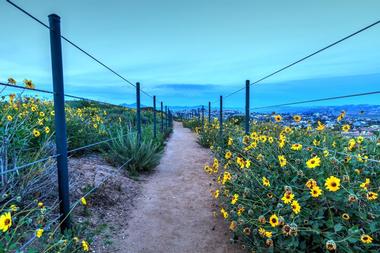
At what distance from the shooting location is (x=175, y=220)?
3.25 meters

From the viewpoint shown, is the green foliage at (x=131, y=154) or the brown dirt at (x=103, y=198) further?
the green foliage at (x=131, y=154)

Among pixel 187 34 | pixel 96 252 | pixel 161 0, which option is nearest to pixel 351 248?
pixel 96 252

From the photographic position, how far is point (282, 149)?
2750 millimetres

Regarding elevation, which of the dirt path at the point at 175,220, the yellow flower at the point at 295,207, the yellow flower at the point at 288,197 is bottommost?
the dirt path at the point at 175,220

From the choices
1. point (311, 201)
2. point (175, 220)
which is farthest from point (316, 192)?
point (175, 220)

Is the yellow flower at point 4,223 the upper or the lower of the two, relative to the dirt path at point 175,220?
upper

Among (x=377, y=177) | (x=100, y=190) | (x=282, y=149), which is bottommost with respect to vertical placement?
(x=100, y=190)

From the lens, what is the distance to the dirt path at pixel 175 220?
263 cm

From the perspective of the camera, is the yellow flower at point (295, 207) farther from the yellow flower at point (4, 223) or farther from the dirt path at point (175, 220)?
the yellow flower at point (4, 223)

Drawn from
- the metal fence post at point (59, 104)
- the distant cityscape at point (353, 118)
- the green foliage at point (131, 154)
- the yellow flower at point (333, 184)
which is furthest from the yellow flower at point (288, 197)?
the green foliage at point (131, 154)

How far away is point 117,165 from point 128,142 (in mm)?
496

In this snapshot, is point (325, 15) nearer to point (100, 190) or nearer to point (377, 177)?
point (377, 177)

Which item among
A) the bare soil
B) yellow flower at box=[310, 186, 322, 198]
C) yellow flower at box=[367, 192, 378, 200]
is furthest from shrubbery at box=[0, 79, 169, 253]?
yellow flower at box=[367, 192, 378, 200]

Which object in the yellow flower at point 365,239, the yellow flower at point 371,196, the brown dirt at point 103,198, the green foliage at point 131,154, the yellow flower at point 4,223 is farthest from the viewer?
the green foliage at point 131,154
